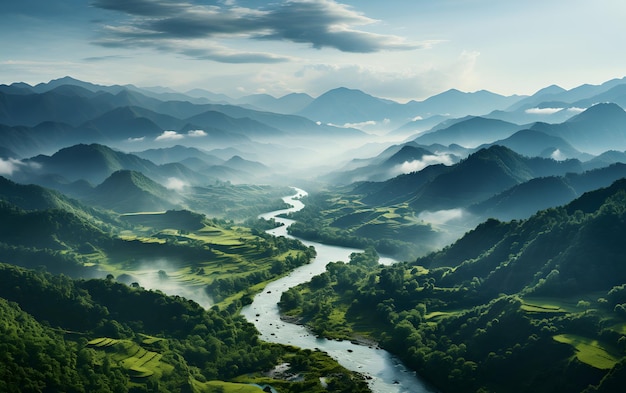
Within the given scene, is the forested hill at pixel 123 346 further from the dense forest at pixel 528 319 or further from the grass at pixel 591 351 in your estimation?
the grass at pixel 591 351

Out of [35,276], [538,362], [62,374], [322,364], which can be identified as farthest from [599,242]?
[35,276]

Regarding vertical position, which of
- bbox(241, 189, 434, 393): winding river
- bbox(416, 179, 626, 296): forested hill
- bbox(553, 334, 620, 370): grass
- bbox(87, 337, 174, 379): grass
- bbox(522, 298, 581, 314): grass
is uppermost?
bbox(416, 179, 626, 296): forested hill

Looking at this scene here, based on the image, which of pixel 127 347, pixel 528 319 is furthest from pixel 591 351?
pixel 127 347

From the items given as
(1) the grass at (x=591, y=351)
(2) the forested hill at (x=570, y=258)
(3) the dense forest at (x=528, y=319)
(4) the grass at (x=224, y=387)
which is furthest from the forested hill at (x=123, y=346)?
(2) the forested hill at (x=570, y=258)

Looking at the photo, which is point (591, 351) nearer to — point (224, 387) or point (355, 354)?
point (355, 354)

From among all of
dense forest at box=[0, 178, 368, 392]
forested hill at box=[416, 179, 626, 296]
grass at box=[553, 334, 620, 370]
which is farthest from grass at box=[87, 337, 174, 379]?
forested hill at box=[416, 179, 626, 296]

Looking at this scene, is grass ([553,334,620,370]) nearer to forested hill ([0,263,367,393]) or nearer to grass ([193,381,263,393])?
forested hill ([0,263,367,393])
